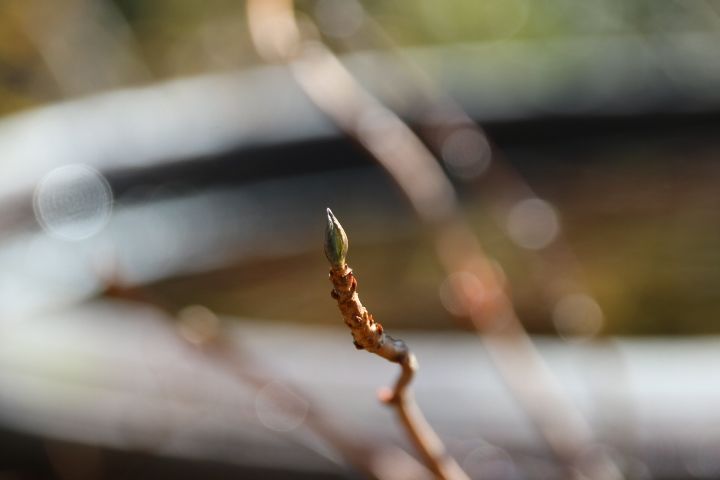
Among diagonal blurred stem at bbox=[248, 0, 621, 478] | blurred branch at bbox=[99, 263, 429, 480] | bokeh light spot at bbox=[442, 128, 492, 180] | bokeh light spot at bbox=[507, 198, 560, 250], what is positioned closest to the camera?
blurred branch at bbox=[99, 263, 429, 480]

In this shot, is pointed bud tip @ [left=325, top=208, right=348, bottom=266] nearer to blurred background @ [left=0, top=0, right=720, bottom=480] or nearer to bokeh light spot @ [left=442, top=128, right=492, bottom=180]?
blurred background @ [left=0, top=0, right=720, bottom=480]

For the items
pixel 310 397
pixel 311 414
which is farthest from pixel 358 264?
pixel 311 414

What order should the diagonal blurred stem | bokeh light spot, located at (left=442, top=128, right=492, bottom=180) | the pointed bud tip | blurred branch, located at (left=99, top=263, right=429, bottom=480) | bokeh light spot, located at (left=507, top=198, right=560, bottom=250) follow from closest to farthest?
the pointed bud tip → blurred branch, located at (left=99, top=263, right=429, bottom=480) → the diagonal blurred stem → bokeh light spot, located at (left=507, top=198, right=560, bottom=250) → bokeh light spot, located at (left=442, top=128, right=492, bottom=180)

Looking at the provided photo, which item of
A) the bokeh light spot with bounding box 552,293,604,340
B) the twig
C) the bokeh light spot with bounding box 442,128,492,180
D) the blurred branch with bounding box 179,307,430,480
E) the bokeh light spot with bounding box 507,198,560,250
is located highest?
the bokeh light spot with bounding box 442,128,492,180

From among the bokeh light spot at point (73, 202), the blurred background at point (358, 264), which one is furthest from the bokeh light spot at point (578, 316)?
the bokeh light spot at point (73, 202)

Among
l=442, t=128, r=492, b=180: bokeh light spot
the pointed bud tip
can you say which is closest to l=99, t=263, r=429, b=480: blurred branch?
the pointed bud tip

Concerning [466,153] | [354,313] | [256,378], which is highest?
[466,153]

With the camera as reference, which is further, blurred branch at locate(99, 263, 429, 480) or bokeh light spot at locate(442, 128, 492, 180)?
bokeh light spot at locate(442, 128, 492, 180)

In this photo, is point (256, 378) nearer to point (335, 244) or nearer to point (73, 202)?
point (335, 244)

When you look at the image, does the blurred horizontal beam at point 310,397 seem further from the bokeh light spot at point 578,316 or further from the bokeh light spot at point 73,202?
the bokeh light spot at point 73,202
